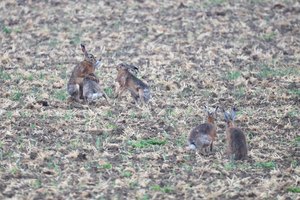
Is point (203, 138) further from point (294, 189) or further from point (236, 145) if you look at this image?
point (294, 189)

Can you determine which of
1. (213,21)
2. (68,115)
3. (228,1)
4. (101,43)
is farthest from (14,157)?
(228,1)

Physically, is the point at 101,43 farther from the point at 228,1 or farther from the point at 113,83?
the point at 228,1

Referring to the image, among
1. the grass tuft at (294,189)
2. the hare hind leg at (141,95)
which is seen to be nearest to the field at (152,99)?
the grass tuft at (294,189)

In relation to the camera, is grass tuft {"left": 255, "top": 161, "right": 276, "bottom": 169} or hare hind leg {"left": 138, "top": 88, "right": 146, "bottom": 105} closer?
grass tuft {"left": 255, "top": 161, "right": 276, "bottom": 169}

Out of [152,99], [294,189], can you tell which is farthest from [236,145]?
[152,99]

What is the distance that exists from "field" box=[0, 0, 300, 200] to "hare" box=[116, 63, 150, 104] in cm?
15

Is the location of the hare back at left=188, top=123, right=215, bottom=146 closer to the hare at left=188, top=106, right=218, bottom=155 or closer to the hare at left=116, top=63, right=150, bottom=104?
the hare at left=188, top=106, right=218, bottom=155

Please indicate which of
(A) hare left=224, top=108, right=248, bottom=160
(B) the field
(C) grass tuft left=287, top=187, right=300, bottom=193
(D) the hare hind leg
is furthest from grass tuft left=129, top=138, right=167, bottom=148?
(C) grass tuft left=287, top=187, right=300, bottom=193

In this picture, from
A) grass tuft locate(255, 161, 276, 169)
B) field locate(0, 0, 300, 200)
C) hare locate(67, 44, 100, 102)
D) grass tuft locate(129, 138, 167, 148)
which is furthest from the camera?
hare locate(67, 44, 100, 102)

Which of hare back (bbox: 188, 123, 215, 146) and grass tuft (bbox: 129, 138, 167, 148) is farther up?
hare back (bbox: 188, 123, 215, 146)

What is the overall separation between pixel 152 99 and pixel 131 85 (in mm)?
423

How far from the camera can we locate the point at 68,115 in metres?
11.7

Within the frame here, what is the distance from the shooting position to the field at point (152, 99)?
9352mm

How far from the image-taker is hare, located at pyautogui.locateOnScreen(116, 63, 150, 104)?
12.4 meters
